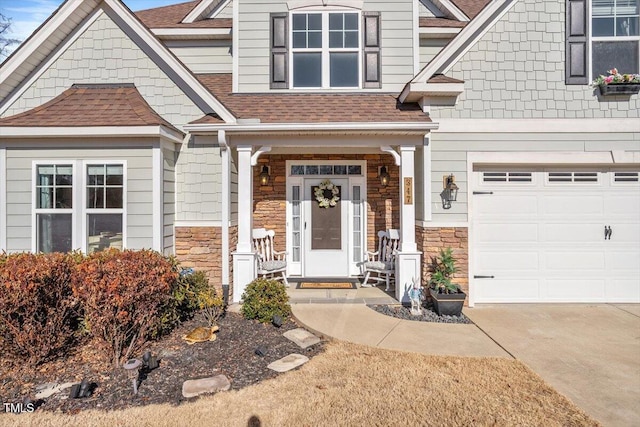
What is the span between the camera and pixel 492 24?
6.27 metres

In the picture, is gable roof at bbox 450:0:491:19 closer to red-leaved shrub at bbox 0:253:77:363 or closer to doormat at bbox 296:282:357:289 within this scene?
doormat at bbox 296:282:357:289

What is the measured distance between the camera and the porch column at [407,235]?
634cm

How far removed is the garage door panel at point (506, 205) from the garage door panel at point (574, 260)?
844mm

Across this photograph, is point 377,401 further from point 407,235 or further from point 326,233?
point 326,233

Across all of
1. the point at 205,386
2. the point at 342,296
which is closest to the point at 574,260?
the point at 342,296

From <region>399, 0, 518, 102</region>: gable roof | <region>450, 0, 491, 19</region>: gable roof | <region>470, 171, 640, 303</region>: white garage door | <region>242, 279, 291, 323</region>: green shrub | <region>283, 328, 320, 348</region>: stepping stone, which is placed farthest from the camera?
<region>450, 0, 491, 19</region>: gable roof

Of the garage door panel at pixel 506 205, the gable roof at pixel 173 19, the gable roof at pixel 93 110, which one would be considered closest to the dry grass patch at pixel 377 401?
the garage door panel at pixel 506 205

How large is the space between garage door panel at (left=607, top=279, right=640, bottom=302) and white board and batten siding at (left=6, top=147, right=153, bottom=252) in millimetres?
8008

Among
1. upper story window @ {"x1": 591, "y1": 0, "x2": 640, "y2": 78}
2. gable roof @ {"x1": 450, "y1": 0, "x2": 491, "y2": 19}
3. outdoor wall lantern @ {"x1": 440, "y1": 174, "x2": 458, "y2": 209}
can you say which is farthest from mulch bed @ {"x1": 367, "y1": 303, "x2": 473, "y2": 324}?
gable roof @ {"x1": 450, "y1": 0, "x2": 491, "y2": 19}

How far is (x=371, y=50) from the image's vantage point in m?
7.43

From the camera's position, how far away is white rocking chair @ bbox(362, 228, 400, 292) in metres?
7.20

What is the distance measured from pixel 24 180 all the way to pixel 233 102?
3725 millimetres

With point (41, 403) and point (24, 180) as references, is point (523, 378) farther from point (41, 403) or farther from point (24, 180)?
point (24, 180)
